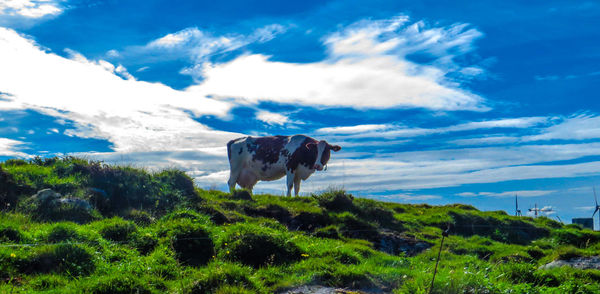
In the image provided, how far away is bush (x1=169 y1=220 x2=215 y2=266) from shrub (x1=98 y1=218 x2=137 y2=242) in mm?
1059

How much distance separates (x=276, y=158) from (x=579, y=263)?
16.9 meters

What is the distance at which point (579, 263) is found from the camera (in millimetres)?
11391

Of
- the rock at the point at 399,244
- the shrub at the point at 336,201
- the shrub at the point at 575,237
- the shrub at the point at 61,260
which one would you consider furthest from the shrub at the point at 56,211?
the shrub at the point at 575,237

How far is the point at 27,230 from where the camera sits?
10.8 meters

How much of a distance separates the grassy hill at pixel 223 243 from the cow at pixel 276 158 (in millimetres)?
6360

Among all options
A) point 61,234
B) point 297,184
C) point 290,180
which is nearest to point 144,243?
point 61,234

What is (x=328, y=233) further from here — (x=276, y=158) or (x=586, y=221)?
(x=586, y=221)

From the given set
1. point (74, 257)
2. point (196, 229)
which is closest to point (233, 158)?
point (196, 229)

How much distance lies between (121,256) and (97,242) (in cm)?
70

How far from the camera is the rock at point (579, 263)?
440 inches

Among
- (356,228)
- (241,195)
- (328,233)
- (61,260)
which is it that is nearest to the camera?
(61,260)

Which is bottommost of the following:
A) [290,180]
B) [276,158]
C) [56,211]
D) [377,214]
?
[377,214]

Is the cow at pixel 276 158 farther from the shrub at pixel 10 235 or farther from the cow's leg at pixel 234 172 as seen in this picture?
the shrub at pixel 10 235

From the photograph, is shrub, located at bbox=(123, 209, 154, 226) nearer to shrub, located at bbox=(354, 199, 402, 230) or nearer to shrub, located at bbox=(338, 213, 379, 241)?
shrub, located at bbox=(338, 213, 379, 241)
